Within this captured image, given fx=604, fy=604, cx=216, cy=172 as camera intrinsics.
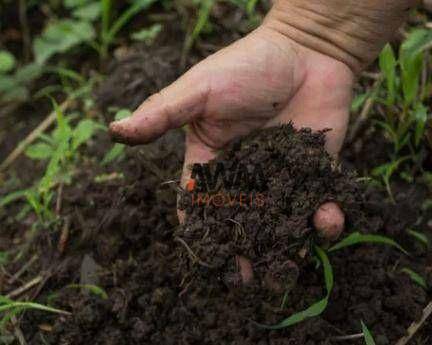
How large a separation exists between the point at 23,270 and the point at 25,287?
0.28ft

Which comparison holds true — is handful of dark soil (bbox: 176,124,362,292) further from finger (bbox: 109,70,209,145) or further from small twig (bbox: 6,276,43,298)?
small twig (bbox: 6,276,43,298)

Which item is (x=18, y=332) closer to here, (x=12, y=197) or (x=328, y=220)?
(x=12, y=197)

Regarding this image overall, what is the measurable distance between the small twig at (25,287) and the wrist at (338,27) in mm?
1110

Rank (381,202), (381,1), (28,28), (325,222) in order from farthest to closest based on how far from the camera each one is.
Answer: (28,28)
(381,202)
(381,1)
(325,222)

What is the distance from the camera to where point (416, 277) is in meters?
1.80

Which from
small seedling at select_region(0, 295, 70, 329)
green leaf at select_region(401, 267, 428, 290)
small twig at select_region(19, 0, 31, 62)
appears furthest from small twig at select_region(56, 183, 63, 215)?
green leaf at select_region(401, 267, 428, 290)

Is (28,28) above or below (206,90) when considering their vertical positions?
below

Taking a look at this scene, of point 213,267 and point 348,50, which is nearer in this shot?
point 213,267

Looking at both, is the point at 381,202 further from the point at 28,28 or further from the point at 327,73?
the point at 28,28

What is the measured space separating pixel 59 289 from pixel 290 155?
2.84ft

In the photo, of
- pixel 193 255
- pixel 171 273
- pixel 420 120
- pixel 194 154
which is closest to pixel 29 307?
pixel 171 273

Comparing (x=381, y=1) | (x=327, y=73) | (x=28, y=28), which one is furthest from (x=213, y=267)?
(x=28, y=28)

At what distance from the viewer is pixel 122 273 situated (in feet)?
6.04

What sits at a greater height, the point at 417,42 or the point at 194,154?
the point at 417,42
